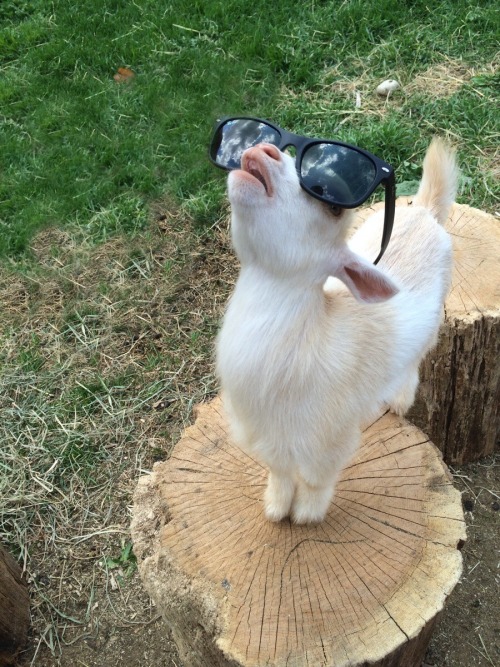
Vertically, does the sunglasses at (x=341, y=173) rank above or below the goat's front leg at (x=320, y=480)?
above

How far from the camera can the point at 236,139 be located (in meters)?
1.62

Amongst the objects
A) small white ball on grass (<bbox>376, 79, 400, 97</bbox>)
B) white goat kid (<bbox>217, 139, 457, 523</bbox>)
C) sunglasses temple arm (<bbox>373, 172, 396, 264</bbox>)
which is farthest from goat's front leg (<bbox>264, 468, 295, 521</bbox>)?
small white ball on grass (<bbox>376, 79, 400, 97</bbox>)

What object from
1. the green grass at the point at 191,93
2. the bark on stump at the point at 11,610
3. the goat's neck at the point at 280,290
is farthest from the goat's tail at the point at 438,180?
the bark on stump at the point at 11,610

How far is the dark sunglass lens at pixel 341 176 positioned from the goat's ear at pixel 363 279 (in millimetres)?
150

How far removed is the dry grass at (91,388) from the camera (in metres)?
2.74

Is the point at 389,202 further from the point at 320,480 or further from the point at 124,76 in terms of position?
the point at 124,76

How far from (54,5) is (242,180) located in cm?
499

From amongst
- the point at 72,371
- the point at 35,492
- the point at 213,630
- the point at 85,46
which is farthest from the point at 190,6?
the point at 213,630

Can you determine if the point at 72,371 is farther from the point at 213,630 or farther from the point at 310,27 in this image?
the point at 310,27

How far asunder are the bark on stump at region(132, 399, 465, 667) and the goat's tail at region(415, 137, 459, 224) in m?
0.75

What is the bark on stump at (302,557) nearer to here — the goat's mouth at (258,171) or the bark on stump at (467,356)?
the bark on stump at (467,356)

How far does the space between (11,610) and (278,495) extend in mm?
1278

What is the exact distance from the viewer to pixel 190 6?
515cm

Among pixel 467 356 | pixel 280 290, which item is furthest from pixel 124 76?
pixel 280 290
